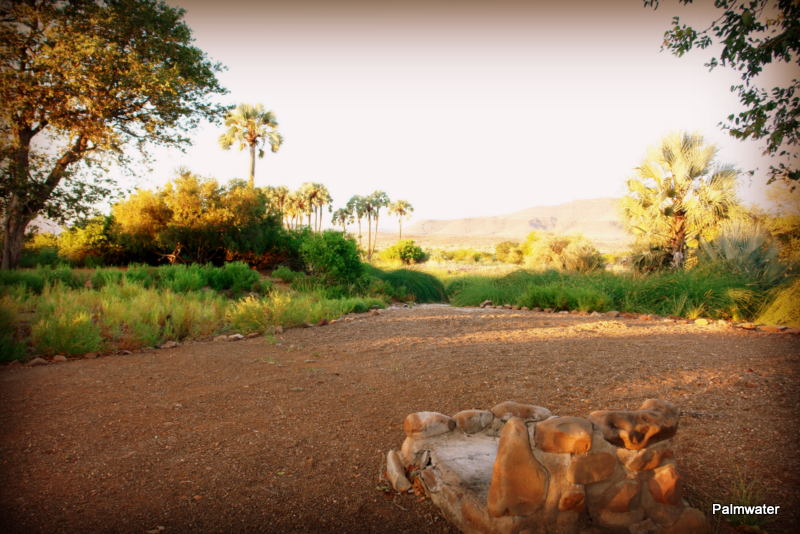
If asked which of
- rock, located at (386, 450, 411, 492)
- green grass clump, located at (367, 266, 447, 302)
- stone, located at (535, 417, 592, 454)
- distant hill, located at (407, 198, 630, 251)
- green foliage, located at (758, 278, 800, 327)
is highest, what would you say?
distant hill, located at (407, 198, 630, 251)

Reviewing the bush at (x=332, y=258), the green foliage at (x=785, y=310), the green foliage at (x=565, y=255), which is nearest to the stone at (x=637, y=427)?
the green foliage at (x=785, y=310)

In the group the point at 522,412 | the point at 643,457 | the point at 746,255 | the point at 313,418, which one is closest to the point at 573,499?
the point at 643,457

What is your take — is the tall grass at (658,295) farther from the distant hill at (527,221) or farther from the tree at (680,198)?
the distant hill at (527,221)

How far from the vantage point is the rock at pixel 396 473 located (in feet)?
6.91

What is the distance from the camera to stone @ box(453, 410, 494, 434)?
91.1 inches

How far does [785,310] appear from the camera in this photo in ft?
22.4

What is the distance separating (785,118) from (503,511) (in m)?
3.60

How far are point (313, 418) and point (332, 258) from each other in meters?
9.97

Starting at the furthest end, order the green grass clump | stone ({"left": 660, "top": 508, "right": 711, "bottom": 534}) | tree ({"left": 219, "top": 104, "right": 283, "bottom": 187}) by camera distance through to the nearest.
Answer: tree ({"left": 219, "top": 104, "right": 283, "bottom": 187}), the green grass clump, stone ({"left": 660, "top": 508, "right": 711, "bottom": 534})

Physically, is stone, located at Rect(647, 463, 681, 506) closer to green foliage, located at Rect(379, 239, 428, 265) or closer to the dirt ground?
the dirt ground

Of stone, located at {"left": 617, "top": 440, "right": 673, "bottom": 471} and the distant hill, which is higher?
the distant hill

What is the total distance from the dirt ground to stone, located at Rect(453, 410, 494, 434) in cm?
50

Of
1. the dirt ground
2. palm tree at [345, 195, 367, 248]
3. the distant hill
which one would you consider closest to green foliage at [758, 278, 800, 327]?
the dirt ground

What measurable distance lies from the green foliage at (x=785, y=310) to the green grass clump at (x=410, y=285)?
10.0 meters
